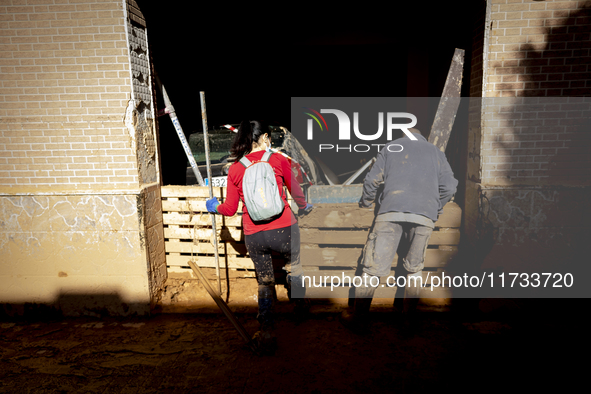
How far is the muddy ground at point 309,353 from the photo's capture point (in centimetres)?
288

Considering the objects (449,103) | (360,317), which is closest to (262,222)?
(360,317)

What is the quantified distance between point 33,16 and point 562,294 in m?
6.27

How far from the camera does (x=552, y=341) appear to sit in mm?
3350

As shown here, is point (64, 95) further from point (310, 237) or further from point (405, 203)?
point (405, 203)

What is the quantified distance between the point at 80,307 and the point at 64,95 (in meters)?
2.34

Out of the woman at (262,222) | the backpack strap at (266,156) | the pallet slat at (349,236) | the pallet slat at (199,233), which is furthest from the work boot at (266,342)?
the backpack strap at (266,156)

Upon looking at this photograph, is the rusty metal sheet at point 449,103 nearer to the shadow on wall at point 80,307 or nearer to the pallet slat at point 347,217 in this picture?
the pallet slat at point 347,217

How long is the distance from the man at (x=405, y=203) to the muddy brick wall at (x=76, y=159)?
2.42 meters

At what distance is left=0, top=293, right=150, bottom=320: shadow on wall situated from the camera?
13.1ft

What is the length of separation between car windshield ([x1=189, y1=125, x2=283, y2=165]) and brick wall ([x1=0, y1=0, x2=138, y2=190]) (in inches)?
73.1

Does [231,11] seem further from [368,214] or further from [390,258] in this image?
[390,258]

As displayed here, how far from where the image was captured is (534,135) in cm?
364

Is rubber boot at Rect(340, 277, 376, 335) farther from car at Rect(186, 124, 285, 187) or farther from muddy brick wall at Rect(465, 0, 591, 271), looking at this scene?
car at Rect(186, 124, 285, 187)

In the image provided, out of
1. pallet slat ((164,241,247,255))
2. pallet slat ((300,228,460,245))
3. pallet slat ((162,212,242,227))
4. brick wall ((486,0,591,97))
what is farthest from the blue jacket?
pallet slat ((164,241,247,255))
